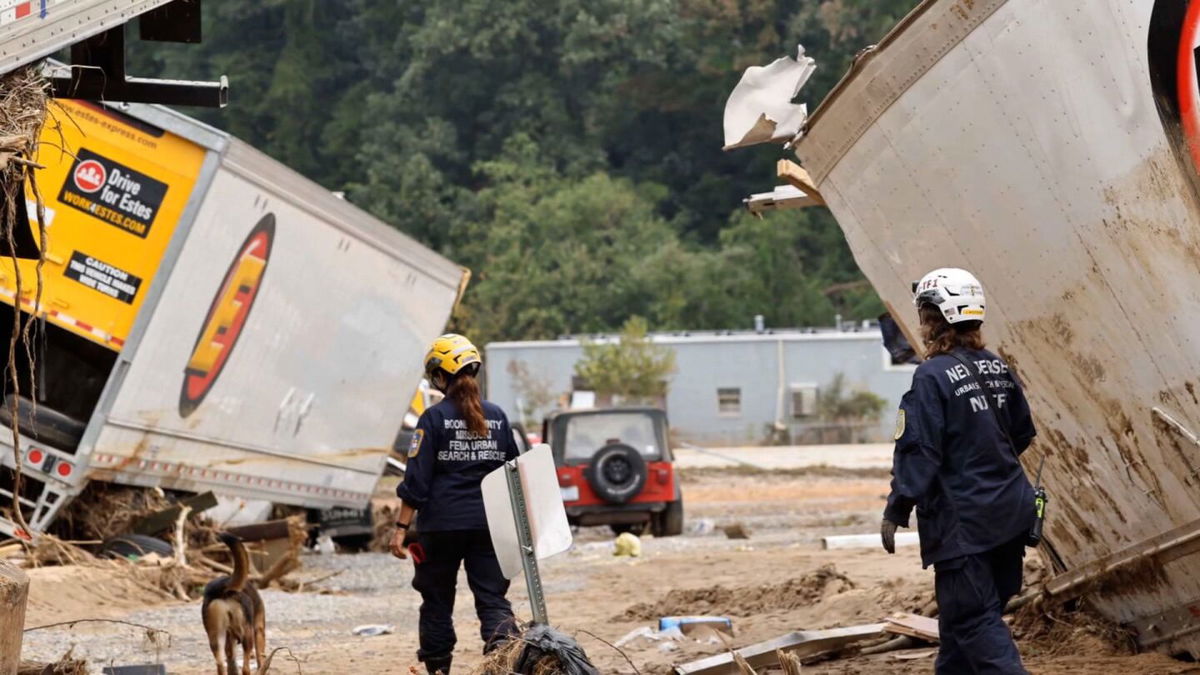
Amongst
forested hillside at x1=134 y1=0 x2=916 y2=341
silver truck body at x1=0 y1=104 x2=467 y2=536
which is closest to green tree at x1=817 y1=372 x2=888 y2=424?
forested hillside at x1=134 y1=0 x2=916 y2=341

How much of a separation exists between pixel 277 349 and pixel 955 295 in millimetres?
10041

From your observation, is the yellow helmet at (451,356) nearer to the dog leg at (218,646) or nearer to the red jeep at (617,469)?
the dog leg at (218,646)

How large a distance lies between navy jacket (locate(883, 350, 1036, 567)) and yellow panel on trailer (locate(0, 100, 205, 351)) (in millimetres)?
8965

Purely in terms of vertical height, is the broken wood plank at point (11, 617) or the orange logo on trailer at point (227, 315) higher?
the orange logo on trailer at point (227, 315)

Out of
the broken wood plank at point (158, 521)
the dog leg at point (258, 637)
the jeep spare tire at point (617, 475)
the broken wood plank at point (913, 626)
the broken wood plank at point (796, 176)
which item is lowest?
the broken wood plank at point (913, 626)

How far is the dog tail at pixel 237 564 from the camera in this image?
8.20 metres

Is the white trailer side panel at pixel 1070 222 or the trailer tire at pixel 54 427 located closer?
the white trailer side panel at pixel 1070 222

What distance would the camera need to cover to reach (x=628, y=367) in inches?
1805

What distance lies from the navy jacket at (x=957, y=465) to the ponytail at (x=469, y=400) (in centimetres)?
217

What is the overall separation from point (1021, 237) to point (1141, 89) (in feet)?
2.85

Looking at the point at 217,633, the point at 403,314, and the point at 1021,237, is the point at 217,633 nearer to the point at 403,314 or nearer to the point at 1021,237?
the point at 1021,237

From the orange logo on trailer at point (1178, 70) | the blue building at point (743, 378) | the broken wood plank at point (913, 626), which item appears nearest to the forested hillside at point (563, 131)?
the blue building at point (743, 378)

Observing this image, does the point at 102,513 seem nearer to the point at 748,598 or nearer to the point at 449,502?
the point at 748,598

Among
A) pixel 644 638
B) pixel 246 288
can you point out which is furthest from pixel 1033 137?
pixel 246 288
